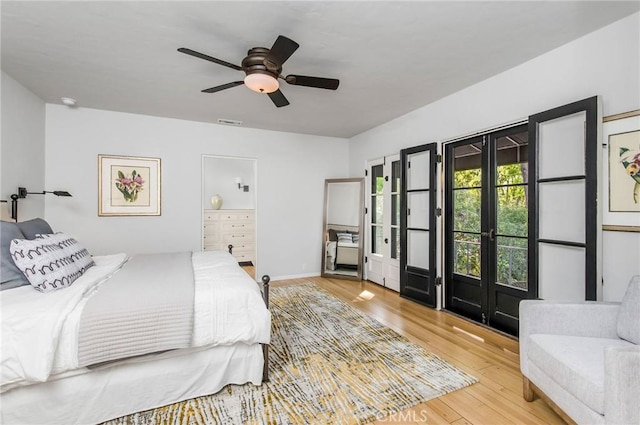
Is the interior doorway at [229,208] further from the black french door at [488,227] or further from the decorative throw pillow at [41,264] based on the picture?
the black french door at [488,227]

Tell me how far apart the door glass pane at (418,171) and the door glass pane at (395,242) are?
0.78m

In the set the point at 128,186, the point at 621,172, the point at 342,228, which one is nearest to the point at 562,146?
the point at 621,172

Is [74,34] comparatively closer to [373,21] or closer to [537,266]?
[373,21]

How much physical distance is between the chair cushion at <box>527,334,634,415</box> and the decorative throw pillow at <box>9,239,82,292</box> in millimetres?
3101

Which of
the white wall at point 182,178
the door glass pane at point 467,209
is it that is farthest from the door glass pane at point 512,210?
the white wall at point 182,178

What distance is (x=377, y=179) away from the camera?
496 cm

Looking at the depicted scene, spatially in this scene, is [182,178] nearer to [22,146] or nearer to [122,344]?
[22,146]

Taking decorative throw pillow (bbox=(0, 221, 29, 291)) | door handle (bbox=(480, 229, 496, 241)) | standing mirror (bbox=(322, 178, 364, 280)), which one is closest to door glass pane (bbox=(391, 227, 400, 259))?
standing mirror (bbox=(322, 178, 364, 280))

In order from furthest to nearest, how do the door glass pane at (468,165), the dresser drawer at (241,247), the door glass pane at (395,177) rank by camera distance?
the dresser drawer at (241,247), the door glass pane at (395,177), the door glass pane at (468,165)

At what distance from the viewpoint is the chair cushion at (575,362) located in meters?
1.40

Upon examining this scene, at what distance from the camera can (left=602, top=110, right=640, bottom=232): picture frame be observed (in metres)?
2.01

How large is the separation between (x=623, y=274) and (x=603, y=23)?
183 centimetres

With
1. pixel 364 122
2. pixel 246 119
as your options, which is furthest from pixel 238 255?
pixel 364 122

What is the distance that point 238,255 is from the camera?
247 inches
